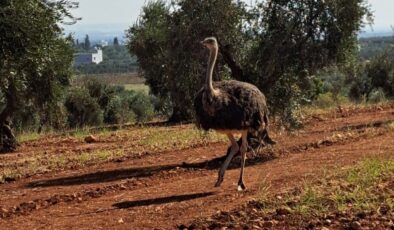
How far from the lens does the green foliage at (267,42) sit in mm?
12430

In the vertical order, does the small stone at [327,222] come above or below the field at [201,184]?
above

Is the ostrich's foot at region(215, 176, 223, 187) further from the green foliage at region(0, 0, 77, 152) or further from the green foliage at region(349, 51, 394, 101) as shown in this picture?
the green foliage at region(349, 51, 394, 101)

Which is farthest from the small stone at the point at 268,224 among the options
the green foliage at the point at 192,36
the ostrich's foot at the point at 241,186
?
the green foliage at the point at 192,36

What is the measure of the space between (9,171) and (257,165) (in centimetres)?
492

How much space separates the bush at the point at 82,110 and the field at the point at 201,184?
1123 centimetres

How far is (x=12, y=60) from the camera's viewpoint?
11633 millimetres

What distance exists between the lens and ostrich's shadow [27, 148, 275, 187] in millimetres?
11172

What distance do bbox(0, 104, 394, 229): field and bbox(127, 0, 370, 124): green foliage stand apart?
4.45 ft

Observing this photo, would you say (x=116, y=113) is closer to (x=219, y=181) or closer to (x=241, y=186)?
(x=219, y=181)

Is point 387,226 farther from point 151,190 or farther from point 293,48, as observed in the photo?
point 293,48

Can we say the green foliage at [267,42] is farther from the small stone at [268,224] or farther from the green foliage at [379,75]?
the green foliage at [379,75]

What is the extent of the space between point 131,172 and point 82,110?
58.2 feet

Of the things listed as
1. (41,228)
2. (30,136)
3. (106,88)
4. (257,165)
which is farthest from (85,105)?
(41,228)

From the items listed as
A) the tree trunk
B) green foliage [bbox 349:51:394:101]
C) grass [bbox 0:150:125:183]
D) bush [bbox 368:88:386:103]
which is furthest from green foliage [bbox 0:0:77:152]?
green foliage [bbox 349:51:394:101]
